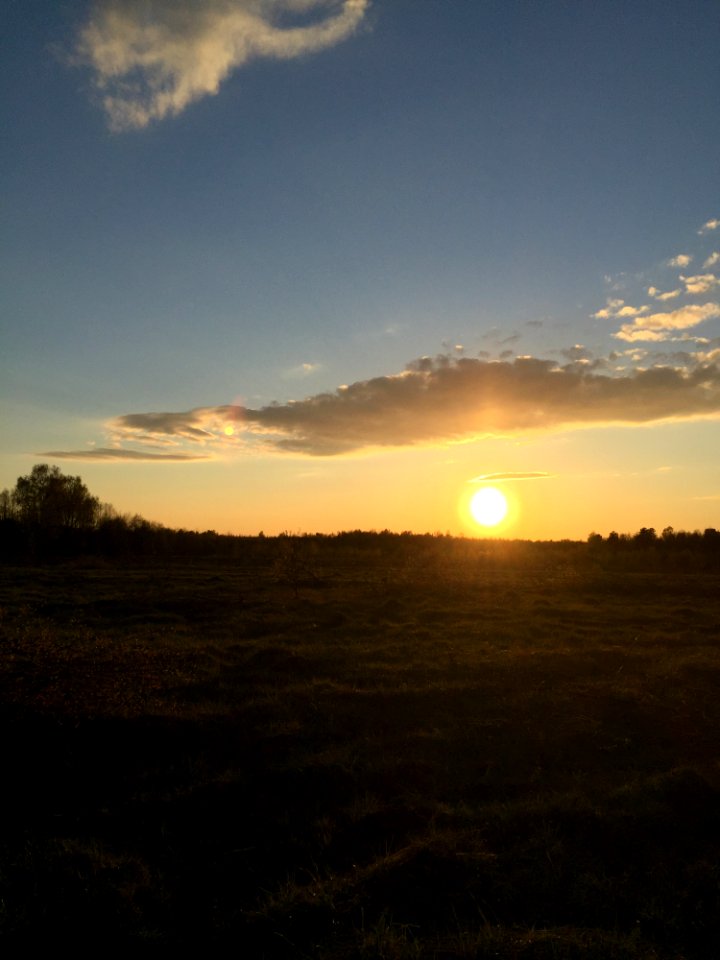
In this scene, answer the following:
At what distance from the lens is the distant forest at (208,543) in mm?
52531

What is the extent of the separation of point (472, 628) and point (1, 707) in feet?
40.2

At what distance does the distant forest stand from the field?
29.6m

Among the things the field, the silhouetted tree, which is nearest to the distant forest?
the silhouetted tree

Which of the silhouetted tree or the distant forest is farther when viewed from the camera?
the silhouetted tree

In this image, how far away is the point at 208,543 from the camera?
73938 millimetres

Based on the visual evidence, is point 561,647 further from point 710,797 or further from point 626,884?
point 626,884

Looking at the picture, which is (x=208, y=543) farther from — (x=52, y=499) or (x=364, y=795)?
(x=364, y=795)

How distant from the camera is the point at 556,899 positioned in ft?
18.4

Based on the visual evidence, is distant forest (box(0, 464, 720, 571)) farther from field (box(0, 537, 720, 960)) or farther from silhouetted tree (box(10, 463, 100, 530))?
field (box(0, 537, 720, 960))

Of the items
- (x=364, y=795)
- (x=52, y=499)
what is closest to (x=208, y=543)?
(x=52, y=499)

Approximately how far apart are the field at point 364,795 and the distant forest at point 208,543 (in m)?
29.6

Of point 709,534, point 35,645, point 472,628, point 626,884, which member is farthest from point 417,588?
point 709,534

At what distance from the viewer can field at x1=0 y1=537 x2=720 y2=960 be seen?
17.1 feet

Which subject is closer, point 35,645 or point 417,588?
point 35,645
